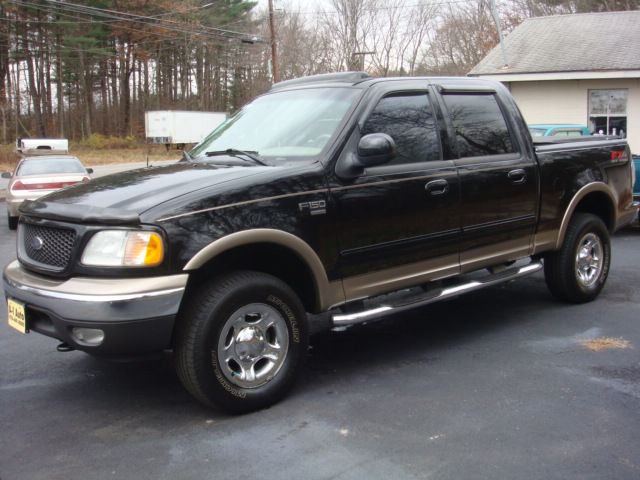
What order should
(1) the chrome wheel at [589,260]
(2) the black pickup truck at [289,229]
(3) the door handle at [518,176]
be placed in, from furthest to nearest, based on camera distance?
(1) the chrome wheel at [589,260] < (3) the door handle at [518,176] < (2) the black pickup truck at [289,229]

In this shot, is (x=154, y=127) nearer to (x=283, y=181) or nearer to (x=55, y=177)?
(x=55, y=177)

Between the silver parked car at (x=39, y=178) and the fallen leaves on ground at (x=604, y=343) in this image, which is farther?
the silver parked car at (x=39, y=178)

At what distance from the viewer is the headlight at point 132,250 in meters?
3.66

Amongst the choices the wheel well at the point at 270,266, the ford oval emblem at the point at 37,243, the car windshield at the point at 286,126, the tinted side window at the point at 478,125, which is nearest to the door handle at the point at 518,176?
the tinted side window at the point at 478,125

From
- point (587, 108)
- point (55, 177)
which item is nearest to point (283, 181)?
point (55, 177)

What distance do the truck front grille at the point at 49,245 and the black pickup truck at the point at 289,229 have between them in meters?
0.01

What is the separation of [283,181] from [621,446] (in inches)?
92.4

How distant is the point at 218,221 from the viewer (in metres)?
3.87

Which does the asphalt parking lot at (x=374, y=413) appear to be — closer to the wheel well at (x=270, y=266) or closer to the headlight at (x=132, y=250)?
the wheel well at (x=270, y=266)

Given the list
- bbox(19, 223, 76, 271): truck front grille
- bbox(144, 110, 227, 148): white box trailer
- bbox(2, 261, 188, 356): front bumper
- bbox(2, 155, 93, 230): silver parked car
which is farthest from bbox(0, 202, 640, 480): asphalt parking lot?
bbox(144, 110, 227, 148): white box trailer

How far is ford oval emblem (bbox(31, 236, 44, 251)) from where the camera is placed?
4.09 meters

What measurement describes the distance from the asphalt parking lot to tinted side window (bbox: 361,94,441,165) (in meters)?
1.49

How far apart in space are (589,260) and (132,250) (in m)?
4.53

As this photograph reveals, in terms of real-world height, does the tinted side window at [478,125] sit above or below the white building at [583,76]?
Answer: below
